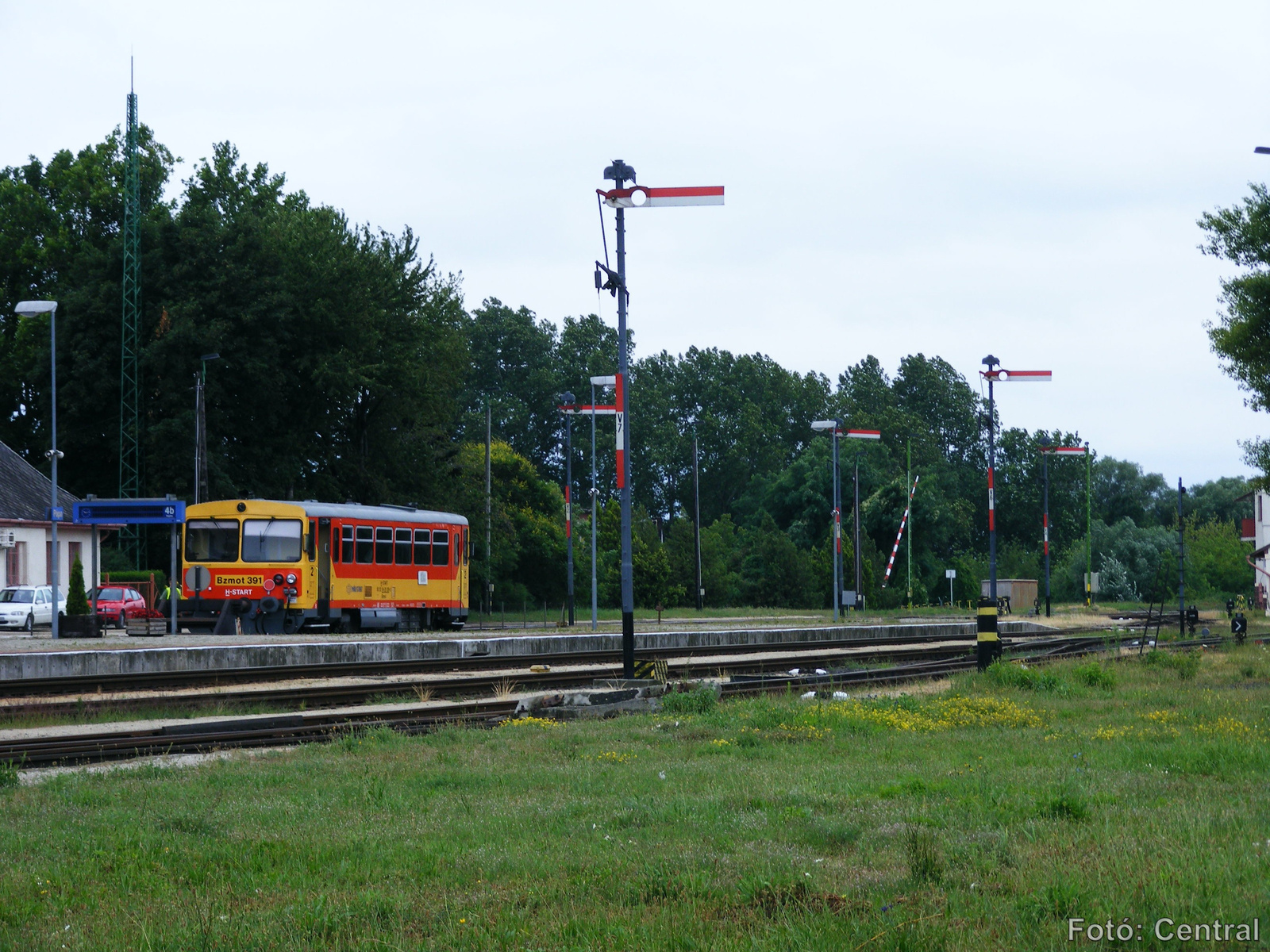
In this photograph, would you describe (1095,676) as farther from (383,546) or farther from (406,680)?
(383,546)

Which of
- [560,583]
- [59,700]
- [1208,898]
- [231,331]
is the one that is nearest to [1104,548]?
[560,583]

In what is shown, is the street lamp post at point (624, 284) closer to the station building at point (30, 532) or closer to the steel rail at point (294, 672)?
the steel rail at point (294, 672)

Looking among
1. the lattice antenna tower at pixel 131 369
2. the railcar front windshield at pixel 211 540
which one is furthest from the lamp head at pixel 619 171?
the lattice antenna tower at pixel 131 369

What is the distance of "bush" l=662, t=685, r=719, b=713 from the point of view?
16156 millimetres

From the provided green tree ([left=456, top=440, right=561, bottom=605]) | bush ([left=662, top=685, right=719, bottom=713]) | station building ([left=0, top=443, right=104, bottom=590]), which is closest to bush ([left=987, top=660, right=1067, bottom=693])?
bush ([left=662, top=685, right=719, bottom=713])

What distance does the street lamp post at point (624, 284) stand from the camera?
17766 mm

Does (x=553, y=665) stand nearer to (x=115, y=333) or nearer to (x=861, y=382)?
(x=115, y=333)

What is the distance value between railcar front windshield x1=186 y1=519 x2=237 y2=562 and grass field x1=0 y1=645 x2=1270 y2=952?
18.7 metres

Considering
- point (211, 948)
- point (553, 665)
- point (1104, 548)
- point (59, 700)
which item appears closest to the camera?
point (211, 948)

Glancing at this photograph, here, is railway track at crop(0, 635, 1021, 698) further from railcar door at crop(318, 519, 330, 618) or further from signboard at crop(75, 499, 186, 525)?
signboard at crop(75, 499, 186, 525)

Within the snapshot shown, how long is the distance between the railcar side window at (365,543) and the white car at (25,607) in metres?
11.2

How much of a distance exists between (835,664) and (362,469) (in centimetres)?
3081

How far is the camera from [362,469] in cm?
5347

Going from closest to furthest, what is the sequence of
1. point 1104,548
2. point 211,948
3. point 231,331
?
point 211,948
point 231,331
point 1104,548
